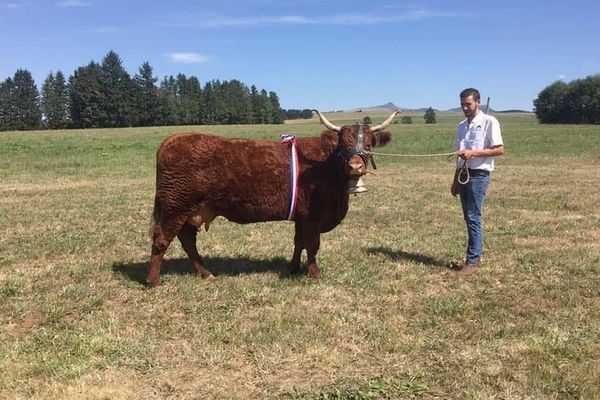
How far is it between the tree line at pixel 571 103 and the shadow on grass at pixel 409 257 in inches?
3692

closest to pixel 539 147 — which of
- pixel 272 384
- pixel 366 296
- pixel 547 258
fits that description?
pixel 547 258

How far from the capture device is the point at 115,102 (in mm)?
99438

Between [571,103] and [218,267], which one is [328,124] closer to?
[218,267]

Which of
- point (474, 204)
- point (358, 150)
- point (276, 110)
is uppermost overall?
point (276, 110)

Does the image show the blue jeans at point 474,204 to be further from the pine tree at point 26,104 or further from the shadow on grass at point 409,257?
the pine tree at point 26,104

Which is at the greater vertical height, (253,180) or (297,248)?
(253,180)

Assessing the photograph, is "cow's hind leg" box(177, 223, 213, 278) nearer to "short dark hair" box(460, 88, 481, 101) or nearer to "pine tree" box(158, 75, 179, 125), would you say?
"short dark hair" box(460, 88, 481, 101)

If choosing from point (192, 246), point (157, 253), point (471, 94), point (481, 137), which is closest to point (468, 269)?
point (481, 137)

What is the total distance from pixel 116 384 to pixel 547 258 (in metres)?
6.36

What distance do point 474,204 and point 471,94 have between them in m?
1.49

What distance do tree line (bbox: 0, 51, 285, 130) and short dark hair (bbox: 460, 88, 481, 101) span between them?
99.4m

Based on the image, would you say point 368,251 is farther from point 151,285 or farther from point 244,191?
point 151,285

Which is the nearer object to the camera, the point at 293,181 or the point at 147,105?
the point at 293,181

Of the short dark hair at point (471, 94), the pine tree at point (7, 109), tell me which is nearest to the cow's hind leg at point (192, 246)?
the short dark hair at point (471, 94)
